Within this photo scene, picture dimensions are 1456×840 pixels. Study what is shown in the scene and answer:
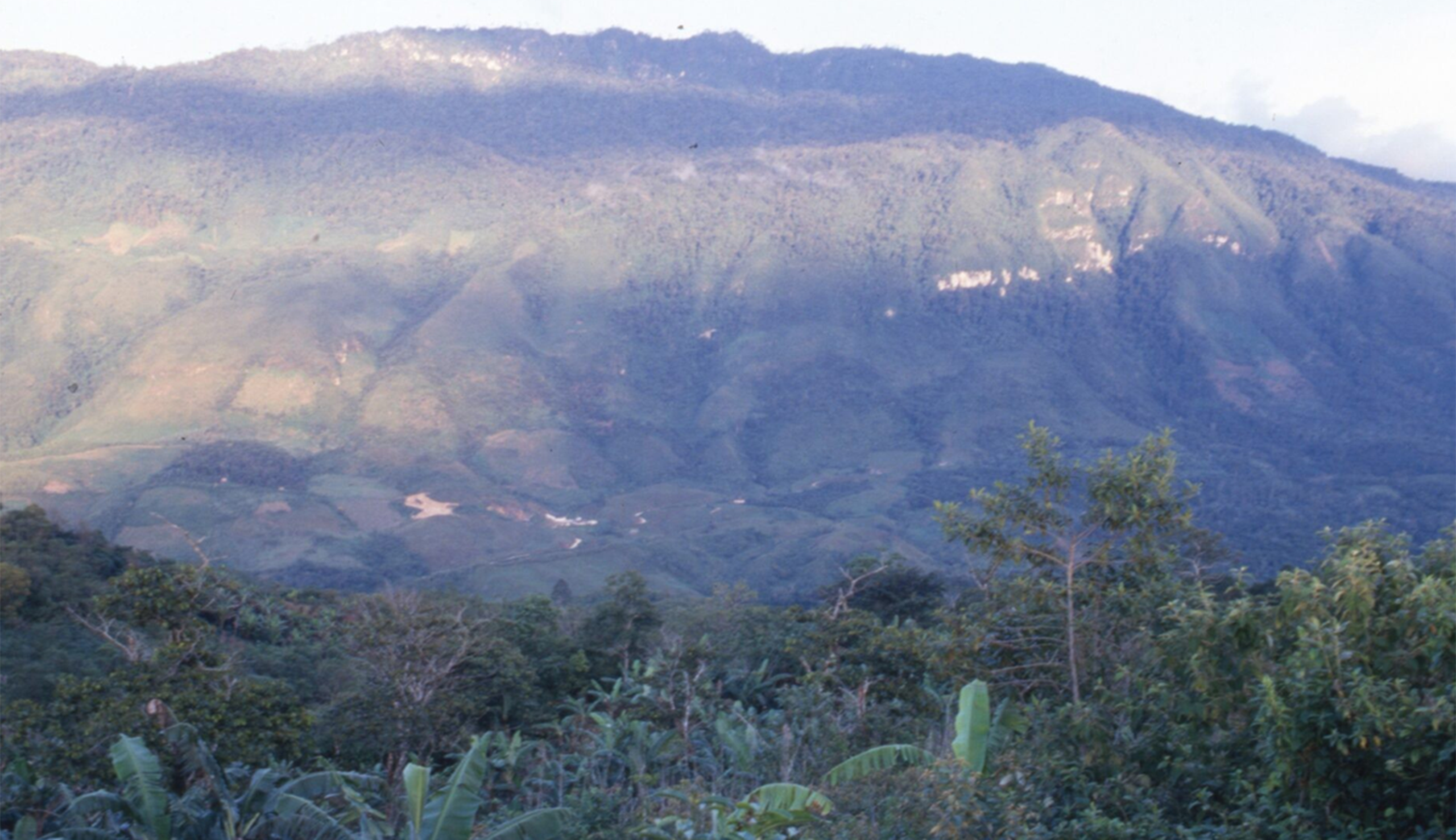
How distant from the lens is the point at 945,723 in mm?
11570

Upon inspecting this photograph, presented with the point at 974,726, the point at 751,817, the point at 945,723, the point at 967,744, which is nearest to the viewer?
the point at 751,817

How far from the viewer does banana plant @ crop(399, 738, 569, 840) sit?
9375 mm

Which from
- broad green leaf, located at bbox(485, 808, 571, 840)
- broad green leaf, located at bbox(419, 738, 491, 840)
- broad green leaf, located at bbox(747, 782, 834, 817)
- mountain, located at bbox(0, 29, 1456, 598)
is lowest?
mountain, located at bbox(0, 29, 1456, 598)

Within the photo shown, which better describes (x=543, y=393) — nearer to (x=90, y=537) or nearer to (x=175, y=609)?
(x=90, y=537)

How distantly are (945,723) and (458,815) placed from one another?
4856 mm

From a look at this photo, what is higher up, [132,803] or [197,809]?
[132,803]

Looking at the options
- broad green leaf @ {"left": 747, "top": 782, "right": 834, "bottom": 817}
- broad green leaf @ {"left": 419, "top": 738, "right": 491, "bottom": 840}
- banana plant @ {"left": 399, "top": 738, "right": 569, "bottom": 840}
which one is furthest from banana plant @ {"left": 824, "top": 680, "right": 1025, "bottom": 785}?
broad green leaf @ {"left": 419, "top": 738, "right": 491, "bottom": 840}

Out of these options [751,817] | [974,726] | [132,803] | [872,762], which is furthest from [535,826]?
[974,726]

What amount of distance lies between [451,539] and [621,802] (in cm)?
9480

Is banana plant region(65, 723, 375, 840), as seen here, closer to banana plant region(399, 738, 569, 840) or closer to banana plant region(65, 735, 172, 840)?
banana plant region(65, 735, 172, 840)

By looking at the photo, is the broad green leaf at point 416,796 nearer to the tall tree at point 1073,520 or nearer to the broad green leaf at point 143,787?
the broad green leaf at point 143,787

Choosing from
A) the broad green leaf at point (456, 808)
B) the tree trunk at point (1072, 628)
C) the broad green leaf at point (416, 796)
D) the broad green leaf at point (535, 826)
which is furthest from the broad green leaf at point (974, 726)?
the broad green leaf at point (416, 796)

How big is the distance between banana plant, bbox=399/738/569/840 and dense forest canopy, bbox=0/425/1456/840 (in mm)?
24

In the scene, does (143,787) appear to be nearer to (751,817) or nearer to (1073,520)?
(751,817)
